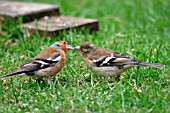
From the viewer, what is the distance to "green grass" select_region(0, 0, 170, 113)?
5.77 m

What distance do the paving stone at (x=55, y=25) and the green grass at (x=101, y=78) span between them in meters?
0.18

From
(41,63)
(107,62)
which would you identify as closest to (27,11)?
(41,63)

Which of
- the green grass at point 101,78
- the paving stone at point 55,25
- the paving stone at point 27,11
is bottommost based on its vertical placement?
the green grass at point 101,78

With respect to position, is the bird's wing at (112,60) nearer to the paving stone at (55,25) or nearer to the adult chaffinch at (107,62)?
the adult chaffinch at (107,62)

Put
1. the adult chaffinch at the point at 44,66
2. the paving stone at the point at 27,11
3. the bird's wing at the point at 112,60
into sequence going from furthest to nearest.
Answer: the paving stone at the point at 27,11, the adult chaffinch at the point at 44,66, the bird's wing at the point at 112,60

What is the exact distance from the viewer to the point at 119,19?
11445mm

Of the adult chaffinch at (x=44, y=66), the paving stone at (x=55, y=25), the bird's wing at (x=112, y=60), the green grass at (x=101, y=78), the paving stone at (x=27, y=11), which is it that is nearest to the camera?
the green grass at (x=101, y=78)

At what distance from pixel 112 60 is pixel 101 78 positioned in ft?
1.50

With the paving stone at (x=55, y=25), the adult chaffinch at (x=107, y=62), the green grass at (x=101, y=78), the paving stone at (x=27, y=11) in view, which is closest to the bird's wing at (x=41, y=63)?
the green grass at (x=101, y=78)

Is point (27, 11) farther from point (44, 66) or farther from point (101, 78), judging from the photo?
point (101, 78)

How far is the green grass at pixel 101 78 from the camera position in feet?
18.9

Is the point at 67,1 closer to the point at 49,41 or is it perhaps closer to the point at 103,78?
the point at 49,41

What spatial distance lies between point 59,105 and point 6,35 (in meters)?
4.33

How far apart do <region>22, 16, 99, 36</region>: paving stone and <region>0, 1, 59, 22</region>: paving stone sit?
0.16 metres
